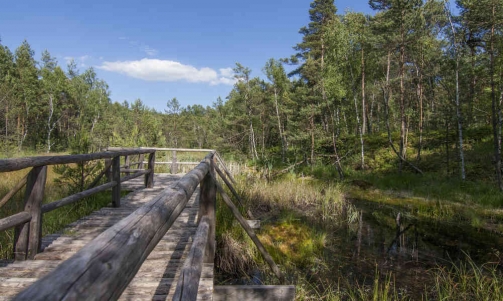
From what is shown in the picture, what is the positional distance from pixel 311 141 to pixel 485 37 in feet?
31.8

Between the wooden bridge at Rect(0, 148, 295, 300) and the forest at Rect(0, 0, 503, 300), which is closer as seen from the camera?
the wooden bridge at Rect(0, 148, 295, 300)

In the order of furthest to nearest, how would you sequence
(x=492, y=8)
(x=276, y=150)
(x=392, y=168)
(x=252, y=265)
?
(x=276, y=150) < (x=392, y=168) < (x=492, y=8) < (x=252, y=265)

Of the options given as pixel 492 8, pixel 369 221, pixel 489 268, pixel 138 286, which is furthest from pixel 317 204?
pixel 492 8

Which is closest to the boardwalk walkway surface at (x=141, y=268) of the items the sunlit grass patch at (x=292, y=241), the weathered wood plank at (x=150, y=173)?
the sunlit grass patch at (x=292, y=241)

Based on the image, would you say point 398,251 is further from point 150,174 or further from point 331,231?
point 150,174

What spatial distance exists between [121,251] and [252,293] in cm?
266

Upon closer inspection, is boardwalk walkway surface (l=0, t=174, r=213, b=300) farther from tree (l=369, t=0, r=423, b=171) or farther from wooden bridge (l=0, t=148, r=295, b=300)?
tree (l=369, t=0, r=423, b=171)

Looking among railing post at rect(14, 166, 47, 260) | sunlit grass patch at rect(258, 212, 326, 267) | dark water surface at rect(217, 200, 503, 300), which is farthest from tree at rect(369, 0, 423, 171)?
railing post at rect(14, 166, 47, 260)

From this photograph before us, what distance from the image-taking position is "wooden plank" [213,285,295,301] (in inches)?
116

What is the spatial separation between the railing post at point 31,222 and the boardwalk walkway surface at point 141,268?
0.32 feet

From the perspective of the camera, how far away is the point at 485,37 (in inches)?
419

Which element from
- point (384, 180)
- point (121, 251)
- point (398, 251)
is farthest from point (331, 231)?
point (384, 180)

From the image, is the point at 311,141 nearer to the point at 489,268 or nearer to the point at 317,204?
the point at 317,204

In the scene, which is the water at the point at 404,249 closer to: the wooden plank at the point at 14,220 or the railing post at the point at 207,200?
the railing post at the point at 207,200
